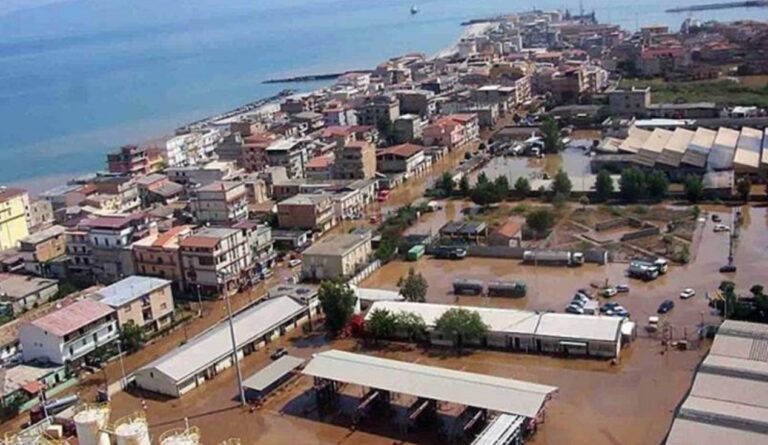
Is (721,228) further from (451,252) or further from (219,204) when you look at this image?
(219,204)

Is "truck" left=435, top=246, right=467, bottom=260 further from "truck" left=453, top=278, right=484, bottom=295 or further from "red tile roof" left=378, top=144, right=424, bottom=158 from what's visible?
"red tile roof" left=378, top=144, right=424, bottom=158

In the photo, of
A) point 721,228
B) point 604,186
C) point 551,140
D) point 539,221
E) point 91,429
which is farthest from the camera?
point 551,140

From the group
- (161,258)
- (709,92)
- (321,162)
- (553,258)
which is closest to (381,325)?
(553,258)

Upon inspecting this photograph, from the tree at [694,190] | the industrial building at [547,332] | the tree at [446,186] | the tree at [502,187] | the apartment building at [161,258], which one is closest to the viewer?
the industrial building at [547,332]

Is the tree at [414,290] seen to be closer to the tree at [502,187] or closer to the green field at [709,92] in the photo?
the tree at [502,187]

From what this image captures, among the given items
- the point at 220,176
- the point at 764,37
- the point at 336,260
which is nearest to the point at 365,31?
the point at 764,37

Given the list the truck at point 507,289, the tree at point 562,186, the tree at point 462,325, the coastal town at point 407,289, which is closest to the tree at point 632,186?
the coastal town at point 407,289
